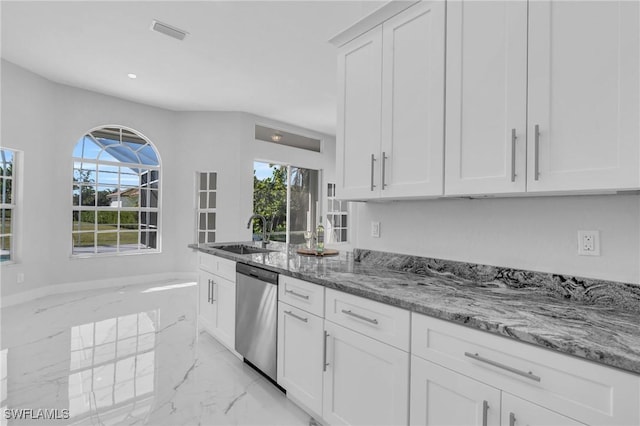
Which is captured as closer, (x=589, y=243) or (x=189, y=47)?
(x=589, y=243)

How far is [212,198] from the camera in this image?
5906 mm

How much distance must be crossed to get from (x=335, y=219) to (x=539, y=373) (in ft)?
22.6

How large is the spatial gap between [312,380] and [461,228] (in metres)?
1.22

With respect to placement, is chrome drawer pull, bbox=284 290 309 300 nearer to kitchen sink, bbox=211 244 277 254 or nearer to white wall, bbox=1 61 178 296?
kitchen sink, bbox=211 244 277 254

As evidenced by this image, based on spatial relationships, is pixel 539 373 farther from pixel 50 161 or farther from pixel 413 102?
pixel 50 161

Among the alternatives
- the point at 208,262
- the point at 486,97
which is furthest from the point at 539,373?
the point at 208,262

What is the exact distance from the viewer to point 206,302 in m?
3.00

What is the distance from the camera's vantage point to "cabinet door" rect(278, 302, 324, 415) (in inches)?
70.9

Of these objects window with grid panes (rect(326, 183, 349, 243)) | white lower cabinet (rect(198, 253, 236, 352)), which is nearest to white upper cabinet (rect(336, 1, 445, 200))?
white lower cabinet (rect(198, 253, 236, 352))

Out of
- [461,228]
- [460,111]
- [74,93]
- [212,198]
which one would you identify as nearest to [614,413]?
[461,228]

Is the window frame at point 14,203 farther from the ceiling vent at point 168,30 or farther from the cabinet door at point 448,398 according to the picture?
the cabinet door at point 448,398

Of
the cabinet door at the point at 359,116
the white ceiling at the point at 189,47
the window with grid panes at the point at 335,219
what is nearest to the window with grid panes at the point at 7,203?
the white ceiling at the point at 189,47

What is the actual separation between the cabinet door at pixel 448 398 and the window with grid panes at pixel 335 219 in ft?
20.8

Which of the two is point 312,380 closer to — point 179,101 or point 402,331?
point 402,331
